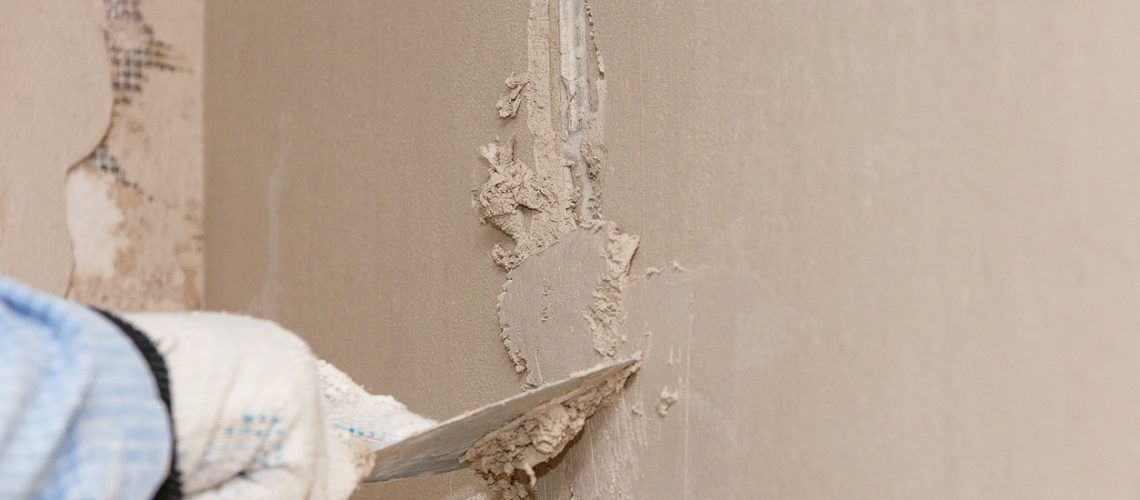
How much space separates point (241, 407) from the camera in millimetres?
856

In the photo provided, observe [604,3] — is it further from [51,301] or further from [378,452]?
[51,301]

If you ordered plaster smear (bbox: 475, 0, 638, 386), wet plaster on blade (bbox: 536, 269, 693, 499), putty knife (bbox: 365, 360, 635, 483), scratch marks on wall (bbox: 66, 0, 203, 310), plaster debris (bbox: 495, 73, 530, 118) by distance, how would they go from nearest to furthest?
putty knife (bbox: 365, 360, 635, 483), wet plaster on blade (bbox: 536, 269, 693, 499), plaster smear (bbox: 475, 0, 638, 386), plaster debris (bbox: 495, 73, 530, 118), scratch marks on wall (bbox: 66, 0, 203, 310)

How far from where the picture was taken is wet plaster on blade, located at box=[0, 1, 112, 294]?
7.39 ft

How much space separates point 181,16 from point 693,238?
1790 millimetres

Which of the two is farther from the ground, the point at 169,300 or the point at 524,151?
the point at 524,151

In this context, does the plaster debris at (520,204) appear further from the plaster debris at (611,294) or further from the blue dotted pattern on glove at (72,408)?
the blue dotted pattern on glove at (72,408)

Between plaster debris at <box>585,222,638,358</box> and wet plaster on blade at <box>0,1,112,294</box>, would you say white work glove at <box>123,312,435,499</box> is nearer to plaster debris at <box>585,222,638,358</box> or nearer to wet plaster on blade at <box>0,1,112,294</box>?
plaster debris at <box>585,222,638,358</box>

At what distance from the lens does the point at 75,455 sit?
73cm

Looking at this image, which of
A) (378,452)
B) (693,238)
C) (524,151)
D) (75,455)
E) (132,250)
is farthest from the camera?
(132,250)

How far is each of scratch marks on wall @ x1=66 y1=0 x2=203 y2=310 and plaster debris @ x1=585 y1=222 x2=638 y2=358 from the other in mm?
1520

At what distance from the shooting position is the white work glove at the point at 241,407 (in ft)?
2.73

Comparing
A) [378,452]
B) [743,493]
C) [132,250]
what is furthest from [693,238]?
[132,250]

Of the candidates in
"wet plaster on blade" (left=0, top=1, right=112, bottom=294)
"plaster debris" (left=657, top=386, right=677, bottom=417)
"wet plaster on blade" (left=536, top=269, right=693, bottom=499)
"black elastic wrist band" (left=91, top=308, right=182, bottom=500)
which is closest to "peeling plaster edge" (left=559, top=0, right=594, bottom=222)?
"wet plaster on blade" (left=536, top=269, right=693, bottom=499)

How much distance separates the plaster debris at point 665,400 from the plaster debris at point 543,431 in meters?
0.06
